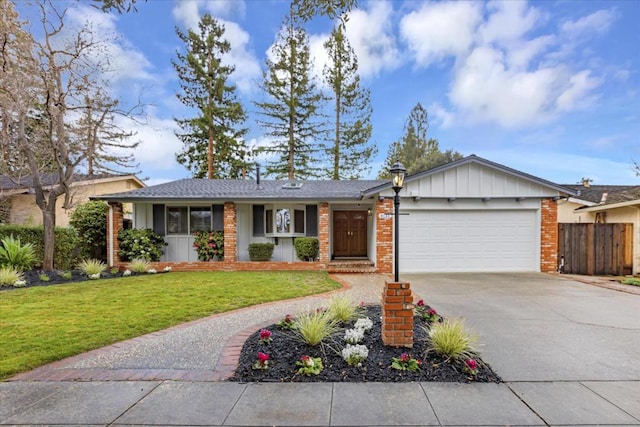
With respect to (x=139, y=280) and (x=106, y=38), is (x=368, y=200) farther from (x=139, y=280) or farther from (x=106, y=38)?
(x=106, y=38)

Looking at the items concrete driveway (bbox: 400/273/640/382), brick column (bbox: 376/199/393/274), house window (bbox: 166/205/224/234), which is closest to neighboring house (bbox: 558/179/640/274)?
concrete driveway (bbox: 400/273/640/382)

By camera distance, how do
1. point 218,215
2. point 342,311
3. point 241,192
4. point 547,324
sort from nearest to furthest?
1. point 342,311
2. point 547,324
3. point 218,215
4. point 241,192

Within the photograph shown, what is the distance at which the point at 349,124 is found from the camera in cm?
2172

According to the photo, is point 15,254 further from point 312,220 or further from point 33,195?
point 312,220

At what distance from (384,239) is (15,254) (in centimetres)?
1114

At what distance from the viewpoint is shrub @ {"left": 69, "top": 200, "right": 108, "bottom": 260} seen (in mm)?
12133

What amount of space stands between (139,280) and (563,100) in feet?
54.9

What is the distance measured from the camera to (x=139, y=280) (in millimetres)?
9070

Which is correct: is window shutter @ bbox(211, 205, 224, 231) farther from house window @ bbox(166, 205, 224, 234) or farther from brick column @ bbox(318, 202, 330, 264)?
brick column @ bbox(318, 202, 330, 264)

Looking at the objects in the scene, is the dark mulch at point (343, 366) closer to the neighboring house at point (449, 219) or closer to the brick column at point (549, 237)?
the neighboring house at point (449, 219)

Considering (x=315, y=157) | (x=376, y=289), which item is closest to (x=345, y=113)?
(x=315, y=157)

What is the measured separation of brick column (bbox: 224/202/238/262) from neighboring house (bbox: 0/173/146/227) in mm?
5997

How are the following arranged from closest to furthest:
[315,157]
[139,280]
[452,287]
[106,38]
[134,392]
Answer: [134,392] → [452,287] → [139,280] → [106,38] → [315,157]

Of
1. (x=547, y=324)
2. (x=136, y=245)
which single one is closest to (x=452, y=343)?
(x=547, y=324)
